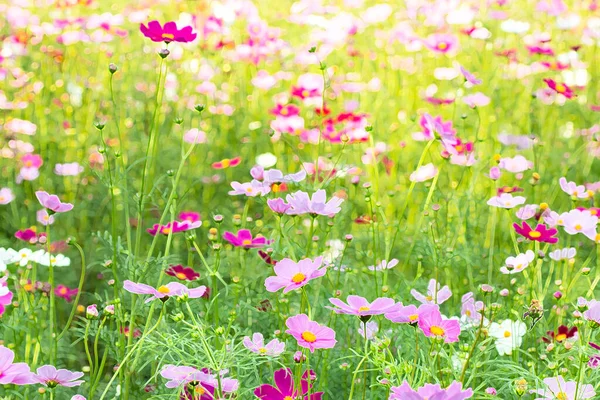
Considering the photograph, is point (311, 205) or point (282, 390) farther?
point (311, 205)

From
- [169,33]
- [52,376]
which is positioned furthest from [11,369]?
[169,33]

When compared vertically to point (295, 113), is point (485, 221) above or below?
below

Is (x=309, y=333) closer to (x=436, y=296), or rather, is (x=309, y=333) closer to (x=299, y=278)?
(x=299, y=278)

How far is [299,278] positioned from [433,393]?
0.26 metres

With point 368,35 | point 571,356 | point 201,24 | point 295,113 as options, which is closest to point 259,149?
point 295,113

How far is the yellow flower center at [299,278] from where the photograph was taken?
3.41 feet

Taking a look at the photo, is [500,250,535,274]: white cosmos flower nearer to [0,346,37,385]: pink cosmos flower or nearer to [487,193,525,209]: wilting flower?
[487,193,525,209]: wilting flower

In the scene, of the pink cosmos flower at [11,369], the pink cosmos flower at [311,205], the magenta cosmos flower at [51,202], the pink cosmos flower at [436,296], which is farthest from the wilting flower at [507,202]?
the pink cosmos flower at [11,369]

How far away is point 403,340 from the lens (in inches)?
52.3

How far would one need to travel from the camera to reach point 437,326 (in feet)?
3.37

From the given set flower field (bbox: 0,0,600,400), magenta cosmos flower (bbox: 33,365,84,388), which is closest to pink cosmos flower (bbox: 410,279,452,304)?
flower field (bbox: 0,0,600,400)

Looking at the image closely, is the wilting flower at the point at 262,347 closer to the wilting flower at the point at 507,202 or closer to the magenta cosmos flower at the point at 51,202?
the magenta cosmos flower at the point at 51,202

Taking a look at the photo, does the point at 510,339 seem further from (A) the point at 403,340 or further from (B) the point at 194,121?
(B) the point at 194,121

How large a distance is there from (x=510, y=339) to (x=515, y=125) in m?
1.56
